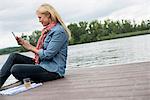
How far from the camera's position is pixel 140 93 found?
161 inches

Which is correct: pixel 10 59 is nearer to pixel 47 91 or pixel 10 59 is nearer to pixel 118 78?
pixel 47 91

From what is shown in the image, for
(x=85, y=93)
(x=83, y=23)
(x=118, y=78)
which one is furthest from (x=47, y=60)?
(x=83, y=23)

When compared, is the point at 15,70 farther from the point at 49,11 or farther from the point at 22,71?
the point at 49,11

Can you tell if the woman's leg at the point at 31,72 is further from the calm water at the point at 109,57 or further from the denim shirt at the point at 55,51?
the calm water at the point at 109,57

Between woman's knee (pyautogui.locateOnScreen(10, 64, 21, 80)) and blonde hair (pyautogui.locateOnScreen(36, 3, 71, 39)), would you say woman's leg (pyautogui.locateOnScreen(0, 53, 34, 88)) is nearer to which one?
woman's knee (pyautogui.locateOnScreen(10, 64, 21, 80))

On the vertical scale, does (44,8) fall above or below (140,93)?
above

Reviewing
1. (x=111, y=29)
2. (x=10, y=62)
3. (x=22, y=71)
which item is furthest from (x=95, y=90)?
(x=111, y=29)

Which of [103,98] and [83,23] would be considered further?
[83,23]

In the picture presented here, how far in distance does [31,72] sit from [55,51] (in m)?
0.51

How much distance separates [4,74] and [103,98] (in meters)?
2.26

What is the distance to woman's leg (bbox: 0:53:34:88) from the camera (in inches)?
231

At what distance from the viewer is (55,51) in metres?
6.07

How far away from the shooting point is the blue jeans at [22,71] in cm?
591

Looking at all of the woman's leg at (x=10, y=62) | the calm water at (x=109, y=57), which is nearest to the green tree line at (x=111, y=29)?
the calm water at (x=109, y=57)
